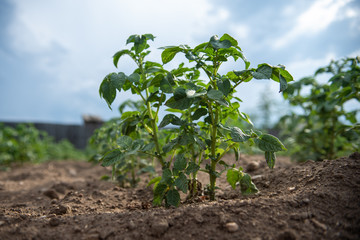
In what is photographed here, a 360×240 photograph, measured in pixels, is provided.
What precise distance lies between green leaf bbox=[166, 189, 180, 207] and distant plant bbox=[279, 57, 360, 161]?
1699 mm

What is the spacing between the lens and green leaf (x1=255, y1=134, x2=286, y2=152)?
1.58 meters

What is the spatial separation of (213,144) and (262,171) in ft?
3.87

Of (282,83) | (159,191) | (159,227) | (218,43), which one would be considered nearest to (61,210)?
(159,191)

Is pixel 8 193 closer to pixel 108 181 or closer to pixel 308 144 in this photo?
→ pixel 108 181

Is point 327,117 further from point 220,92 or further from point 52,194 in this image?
point 52,194

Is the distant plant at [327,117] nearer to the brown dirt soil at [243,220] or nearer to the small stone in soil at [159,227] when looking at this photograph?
the brown dirt soil at [243,220]

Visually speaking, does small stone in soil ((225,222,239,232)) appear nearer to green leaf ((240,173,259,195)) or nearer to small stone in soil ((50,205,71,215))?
green leaf ((240,173,259,195))

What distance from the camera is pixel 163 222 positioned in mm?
1365

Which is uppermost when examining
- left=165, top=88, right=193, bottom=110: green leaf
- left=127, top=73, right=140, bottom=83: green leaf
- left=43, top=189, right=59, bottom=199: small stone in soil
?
left=127, top=73, right=140, bottom=83: green leaf

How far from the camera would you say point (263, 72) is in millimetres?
1505

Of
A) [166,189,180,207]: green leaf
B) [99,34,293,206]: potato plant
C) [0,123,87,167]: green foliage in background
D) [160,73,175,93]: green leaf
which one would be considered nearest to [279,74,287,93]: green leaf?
[99,34,293,206]: potato plant

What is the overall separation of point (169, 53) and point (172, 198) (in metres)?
0.92

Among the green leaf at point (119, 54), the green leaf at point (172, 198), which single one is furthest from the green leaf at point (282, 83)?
Answer: the green leaf at point (119, 54)

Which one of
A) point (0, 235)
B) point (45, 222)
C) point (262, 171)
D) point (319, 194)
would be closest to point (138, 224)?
point (45, 222)
